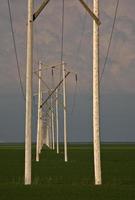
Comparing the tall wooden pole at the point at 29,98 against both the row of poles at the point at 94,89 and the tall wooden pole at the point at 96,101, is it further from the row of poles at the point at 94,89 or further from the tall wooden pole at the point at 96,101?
the tall wooden pole at the point at 96,101

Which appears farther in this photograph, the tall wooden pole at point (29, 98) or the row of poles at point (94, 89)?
the tall wooden pole at point (29, 98)

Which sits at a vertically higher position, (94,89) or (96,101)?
(94,89)

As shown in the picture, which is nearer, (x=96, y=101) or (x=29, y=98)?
(x=96, y=101)

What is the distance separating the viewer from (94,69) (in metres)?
21.8

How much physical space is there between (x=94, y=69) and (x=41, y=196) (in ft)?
19.8

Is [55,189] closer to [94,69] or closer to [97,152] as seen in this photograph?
[97,152]

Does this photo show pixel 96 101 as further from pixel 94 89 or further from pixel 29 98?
pixel 29 98

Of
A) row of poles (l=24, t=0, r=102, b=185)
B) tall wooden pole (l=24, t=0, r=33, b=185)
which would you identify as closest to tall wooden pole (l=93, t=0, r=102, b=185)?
row of poles (l=24, t=0, r=102, b=185)

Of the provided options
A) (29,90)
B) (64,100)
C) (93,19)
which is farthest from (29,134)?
(64,100)

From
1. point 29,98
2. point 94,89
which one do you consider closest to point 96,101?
point 94,89

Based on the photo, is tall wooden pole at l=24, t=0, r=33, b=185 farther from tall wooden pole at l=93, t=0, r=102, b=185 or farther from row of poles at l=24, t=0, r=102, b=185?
tall wooden pole at l=93, t=0, r=102, b=185

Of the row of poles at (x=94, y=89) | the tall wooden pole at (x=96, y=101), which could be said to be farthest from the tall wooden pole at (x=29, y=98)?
the tall wooden pole at (x=96, y=101)

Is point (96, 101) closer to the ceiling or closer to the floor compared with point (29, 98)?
closer to the floor

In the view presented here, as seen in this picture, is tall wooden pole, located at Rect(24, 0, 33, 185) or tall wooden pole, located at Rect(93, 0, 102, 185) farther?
tall wooden pole, located at Rect(24, 0, 33, 185)
